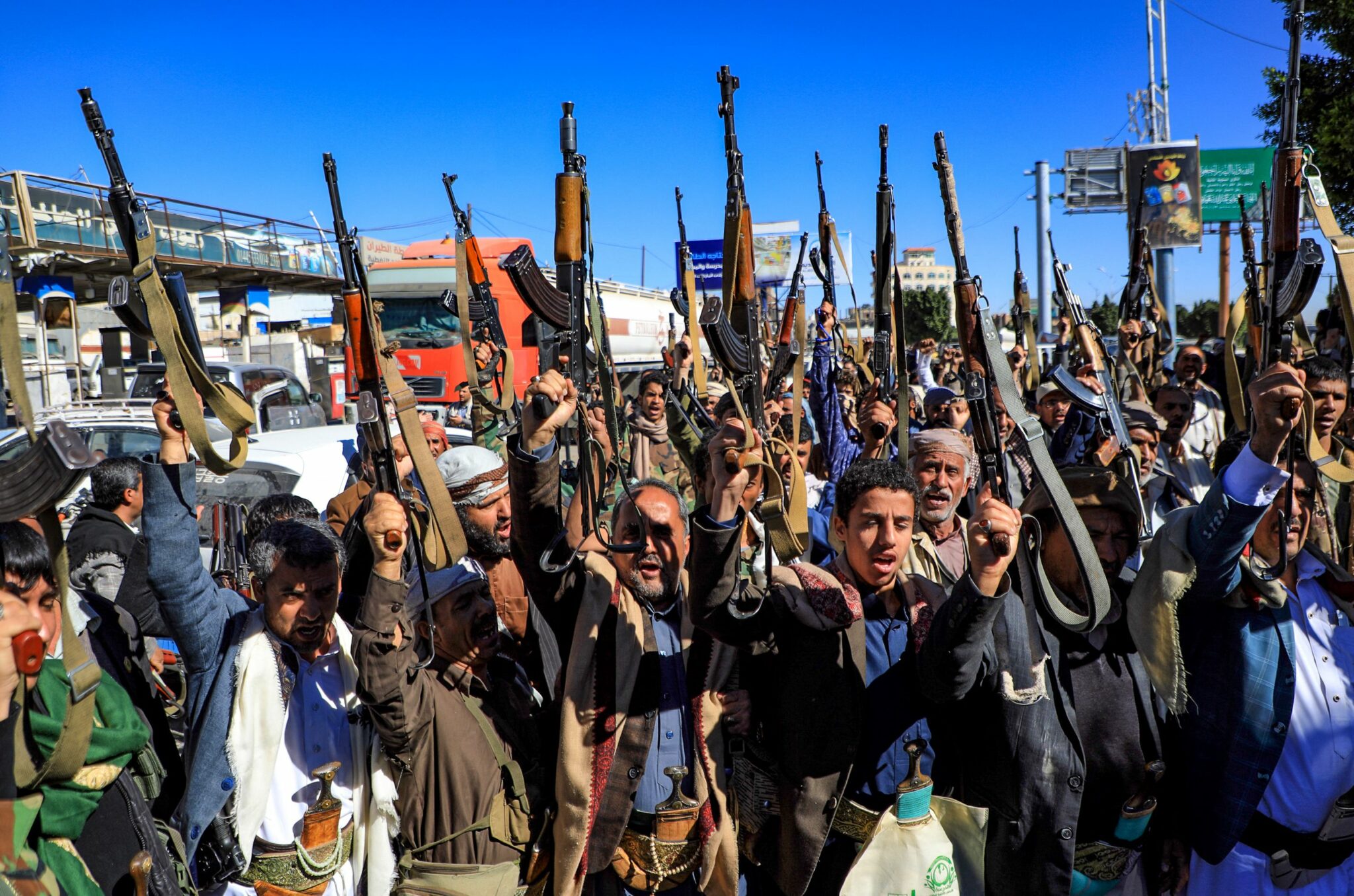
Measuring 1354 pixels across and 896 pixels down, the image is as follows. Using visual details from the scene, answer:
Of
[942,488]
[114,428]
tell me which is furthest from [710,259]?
[942,488]

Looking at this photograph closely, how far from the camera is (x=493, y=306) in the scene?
5199 mm

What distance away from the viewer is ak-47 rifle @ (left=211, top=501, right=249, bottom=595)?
Answer: 14.5 feet

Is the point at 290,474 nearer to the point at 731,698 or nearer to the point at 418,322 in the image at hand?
the point at 731,698

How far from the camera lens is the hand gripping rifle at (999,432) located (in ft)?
7.55

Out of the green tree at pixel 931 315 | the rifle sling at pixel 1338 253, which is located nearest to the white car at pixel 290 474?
the rifle sling at pixel 1338 253

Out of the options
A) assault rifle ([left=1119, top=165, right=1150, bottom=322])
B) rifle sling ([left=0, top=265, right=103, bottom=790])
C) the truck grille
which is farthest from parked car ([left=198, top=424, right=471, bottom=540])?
the truck grille

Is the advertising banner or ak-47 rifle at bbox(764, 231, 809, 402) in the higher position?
the advertising banner

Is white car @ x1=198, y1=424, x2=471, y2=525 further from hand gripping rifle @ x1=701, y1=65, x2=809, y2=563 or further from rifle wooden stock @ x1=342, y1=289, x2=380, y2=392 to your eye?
hand gripping rifle @ x1=701, y1=65, x2=809, y2=563

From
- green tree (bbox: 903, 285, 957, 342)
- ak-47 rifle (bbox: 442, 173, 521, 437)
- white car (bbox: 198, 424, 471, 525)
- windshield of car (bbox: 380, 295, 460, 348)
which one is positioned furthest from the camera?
green tree (bbox: 903, 285, 957, 342)

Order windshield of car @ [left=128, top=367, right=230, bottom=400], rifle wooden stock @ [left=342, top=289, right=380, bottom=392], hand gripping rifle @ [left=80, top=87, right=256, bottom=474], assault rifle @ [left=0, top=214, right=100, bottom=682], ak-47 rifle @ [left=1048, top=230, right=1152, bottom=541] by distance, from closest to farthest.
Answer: assault rifle @ [left=0, top=214, right=100, bottom=682] → hand gripping rifle @ [left=80, top=87, right=256, bottom=474] → rifle wooden stock @ [left=342, top=289, right=380, bottom=392] → ak-47 rifle @ [left=1048, top=230, right=1152, bottom=541] → windshield of car @ [left=128, top=367, right=230, bottom=400]

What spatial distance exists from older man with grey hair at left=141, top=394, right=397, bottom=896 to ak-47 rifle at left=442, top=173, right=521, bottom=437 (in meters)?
1.43

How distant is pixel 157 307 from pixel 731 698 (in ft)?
6.14

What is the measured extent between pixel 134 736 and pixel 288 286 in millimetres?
20838

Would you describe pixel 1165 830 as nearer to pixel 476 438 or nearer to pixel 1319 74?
pixel 476 438
